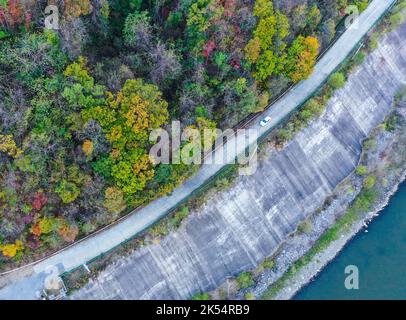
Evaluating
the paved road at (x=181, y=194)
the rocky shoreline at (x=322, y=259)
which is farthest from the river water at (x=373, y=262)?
the paved road at (x=181, y=194)

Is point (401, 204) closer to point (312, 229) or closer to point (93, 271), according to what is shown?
point (312, 229)

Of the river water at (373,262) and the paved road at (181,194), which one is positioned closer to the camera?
the paved road at (181,194)

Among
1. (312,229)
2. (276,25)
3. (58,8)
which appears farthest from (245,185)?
(58,8)

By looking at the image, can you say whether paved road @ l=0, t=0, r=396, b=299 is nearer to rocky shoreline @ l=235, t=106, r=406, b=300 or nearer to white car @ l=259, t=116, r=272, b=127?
white car @ l=259, t=116, r=272, b=127

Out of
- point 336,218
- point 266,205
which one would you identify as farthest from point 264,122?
point 336,218

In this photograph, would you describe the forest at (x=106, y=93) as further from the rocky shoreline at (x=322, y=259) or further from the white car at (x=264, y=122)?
the rocky shoreline at (x=322, y=259)
